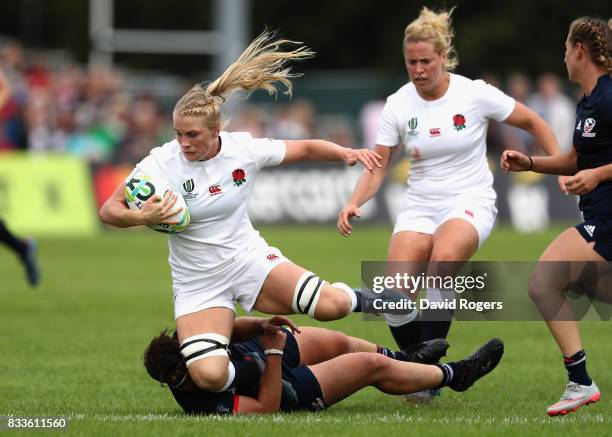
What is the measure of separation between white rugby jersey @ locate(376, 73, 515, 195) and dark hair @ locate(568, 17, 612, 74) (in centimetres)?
131

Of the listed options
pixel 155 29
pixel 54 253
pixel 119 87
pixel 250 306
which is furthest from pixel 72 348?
pixel 155 29

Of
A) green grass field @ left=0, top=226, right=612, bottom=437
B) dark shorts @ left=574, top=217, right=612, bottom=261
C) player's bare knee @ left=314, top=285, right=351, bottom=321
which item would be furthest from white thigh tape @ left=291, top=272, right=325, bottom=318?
dark shorts @ left=574, top=217, right=612, bottom=261

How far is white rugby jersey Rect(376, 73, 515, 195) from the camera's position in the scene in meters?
8.95

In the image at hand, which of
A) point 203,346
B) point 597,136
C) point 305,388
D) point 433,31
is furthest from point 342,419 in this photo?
point 433,31

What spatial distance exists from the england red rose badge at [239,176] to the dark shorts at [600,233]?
203 centimetres

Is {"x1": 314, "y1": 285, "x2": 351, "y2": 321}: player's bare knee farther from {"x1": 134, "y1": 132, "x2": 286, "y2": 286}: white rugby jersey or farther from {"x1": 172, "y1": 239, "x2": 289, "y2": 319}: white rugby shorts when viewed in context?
{"x1": 134, "y1": 132, "x2": 286, "y2": 286}: white rugby jersey

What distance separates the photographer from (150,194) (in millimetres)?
7617

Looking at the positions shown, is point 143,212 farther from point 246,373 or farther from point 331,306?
point 331,306

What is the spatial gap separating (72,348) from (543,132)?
4.15m

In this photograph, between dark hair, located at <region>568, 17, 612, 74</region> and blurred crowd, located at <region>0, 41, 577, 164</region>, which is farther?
blurred crowd, located at <region>0, 41, 577, 164</region>

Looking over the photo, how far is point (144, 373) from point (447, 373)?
98.1 inches

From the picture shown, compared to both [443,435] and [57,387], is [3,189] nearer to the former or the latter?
[57,387]

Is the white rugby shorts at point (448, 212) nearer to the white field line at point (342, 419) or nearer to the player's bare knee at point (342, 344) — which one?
the player's bare knee at point (342, 344)
